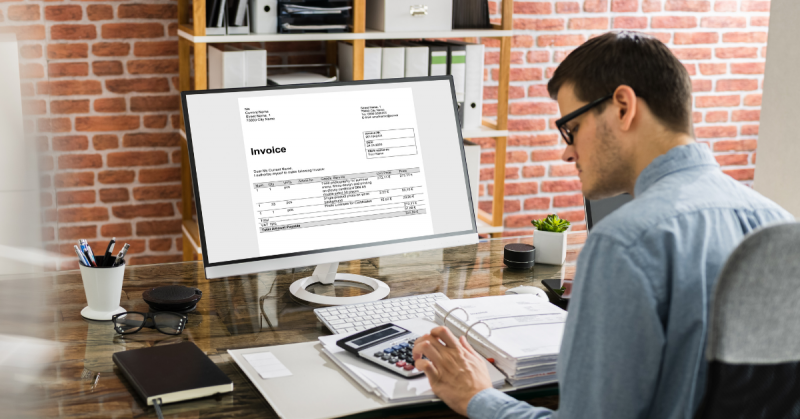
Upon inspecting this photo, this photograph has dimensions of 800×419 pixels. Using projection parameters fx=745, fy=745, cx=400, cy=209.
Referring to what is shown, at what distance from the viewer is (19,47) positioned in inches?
12.6

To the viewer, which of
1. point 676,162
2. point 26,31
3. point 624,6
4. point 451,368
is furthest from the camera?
point 624,6

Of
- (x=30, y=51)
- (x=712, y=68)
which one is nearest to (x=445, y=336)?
(x=30, y=51)

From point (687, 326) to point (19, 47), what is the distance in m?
0.73

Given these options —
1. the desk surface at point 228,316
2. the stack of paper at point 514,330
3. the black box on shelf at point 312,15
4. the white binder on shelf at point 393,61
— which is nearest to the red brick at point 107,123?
the black box on shelf at point 312,15

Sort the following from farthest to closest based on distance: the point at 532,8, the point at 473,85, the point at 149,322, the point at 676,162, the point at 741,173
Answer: the point at 741,173, the point at 532,8, the point at 473,85, the point at 149,322, the point at 676,162

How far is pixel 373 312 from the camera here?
143cm

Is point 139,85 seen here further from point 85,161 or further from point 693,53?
Result: point 693,53

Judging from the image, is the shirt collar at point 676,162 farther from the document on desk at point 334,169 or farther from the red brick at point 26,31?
the red brick at point 26,31

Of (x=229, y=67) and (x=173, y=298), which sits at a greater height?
(x=229, y=67)

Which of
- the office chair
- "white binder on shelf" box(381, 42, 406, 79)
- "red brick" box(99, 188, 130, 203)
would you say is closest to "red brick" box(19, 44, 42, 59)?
the office chair

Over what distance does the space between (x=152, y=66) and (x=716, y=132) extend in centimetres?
268

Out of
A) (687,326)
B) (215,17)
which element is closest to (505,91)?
(215,17)

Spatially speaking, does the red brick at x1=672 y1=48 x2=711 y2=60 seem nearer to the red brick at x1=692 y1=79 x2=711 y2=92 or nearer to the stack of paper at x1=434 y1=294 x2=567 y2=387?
the red brick at x1=692 y1=79 x2=711 y2=92

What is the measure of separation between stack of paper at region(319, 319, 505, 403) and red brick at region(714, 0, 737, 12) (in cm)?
303
